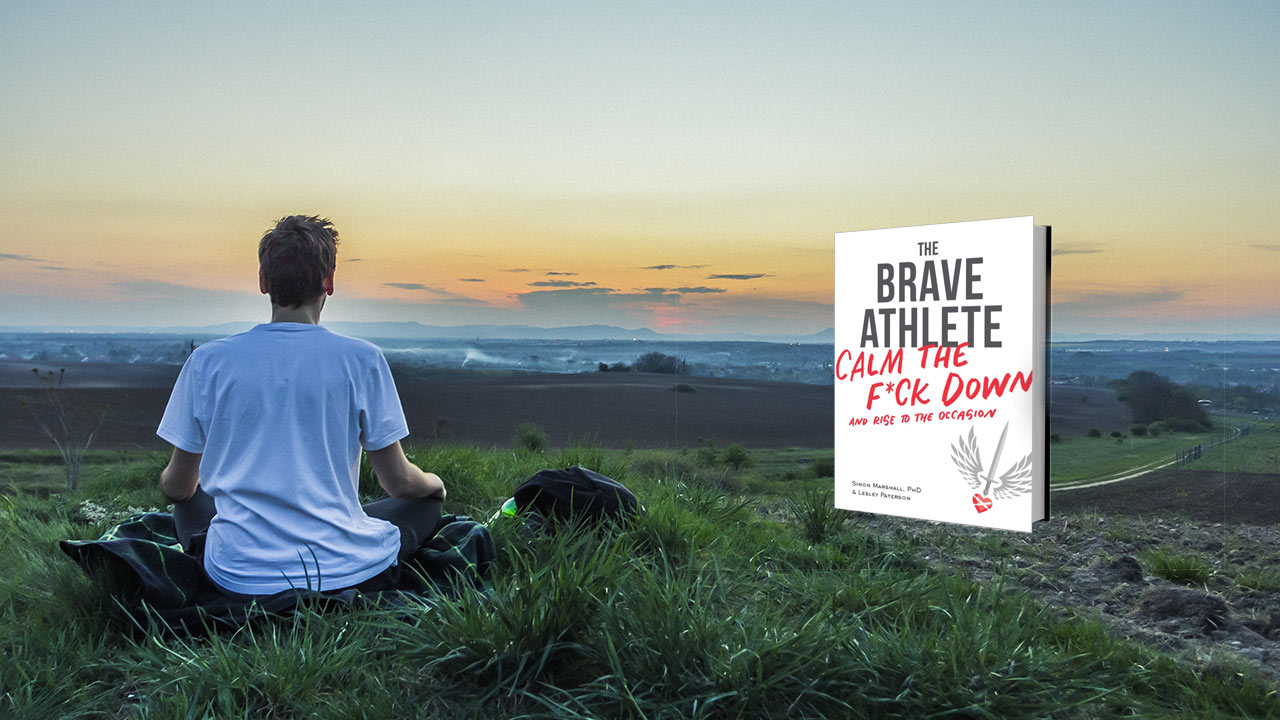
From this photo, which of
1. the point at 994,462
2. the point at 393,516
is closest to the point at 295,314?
the point at 393,516

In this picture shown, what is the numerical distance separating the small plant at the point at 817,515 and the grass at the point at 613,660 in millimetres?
1437

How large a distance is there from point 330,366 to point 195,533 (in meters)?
0.96

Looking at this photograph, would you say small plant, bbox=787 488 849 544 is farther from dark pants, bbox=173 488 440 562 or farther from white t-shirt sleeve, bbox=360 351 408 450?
white t-shirt sleeve, bbox=360 351 408 450

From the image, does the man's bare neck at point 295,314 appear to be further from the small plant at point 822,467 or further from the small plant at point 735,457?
the small plant at point 735,457

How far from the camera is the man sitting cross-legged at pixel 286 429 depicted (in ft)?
8.02

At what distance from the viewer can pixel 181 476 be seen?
8.55 feet

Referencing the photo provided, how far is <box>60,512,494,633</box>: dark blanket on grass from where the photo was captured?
2.52 meters

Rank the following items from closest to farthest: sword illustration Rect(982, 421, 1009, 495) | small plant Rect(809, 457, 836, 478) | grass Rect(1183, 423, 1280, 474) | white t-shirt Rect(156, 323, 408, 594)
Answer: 1. white t-shirt Rect(156, 323, 408, 594)
2. sword illustration Rect(982, 421, 1009, 495)
3. grass Rect(1183, 423, 1280, 474)
4. small plant Rect(809, 457, 836, 478)

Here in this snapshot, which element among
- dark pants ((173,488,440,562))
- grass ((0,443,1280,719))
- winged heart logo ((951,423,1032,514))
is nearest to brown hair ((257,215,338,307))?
dark pants ((173,488,440,562))

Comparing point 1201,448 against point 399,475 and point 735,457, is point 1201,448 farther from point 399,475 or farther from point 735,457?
point 399,475

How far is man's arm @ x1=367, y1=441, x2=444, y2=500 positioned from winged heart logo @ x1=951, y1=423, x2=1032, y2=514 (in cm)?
312

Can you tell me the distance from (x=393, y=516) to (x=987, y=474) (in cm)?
321

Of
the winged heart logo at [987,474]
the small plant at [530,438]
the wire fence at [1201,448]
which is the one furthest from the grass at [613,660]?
the wire fence at [1201,448]

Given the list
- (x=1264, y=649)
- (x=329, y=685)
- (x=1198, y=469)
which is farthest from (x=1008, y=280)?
(x=329, y=685)
